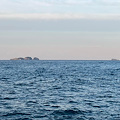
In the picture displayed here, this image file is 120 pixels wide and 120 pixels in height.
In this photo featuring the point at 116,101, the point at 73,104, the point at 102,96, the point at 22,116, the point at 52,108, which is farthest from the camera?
the point at 102,96

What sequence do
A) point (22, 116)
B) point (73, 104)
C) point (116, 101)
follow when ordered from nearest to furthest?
point (22, 116), point (73, 104), point (116, 101)

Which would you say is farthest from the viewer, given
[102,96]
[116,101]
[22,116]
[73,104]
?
[102,96]

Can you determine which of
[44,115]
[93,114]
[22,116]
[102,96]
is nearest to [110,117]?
[93,114]

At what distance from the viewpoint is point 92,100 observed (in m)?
38.7

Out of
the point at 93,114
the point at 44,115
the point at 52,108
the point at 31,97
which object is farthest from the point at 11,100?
the point at 93,114

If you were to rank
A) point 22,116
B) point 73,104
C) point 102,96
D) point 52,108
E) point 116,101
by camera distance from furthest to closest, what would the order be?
1. point 102,96
2. point 116,101
3. point 73,104
4. point 52,108
5. point 22,116

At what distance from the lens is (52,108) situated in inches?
1293

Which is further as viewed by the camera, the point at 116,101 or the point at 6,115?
the point at 116,101

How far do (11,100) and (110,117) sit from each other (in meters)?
13.5

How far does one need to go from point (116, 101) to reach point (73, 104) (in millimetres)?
5931

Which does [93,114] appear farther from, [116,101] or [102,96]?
[102,96]

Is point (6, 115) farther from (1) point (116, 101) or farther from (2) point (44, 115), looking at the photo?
(1) point (116, 101)

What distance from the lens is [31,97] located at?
4012 cm

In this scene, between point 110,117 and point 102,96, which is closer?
point 110,117
